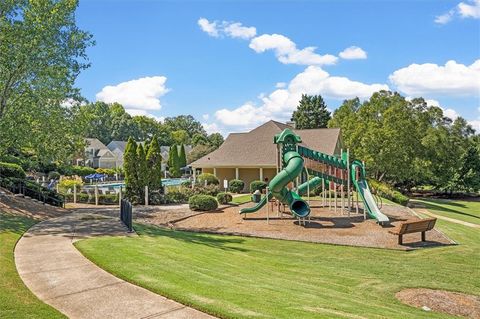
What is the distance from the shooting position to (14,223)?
15.8 metres

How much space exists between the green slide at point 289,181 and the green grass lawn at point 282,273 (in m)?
4.46

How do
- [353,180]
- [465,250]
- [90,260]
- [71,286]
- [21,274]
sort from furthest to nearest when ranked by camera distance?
[353,180], [465,250], [90,260], [21,274], [71,286]

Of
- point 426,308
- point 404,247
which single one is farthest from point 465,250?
point 426,308

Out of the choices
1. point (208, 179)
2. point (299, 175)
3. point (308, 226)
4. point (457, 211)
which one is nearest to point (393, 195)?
point (457, 211)

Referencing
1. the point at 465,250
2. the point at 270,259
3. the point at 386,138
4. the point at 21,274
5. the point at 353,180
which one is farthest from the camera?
the point at 386,138

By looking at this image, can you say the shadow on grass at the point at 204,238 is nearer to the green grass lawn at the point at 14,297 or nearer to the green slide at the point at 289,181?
the green slide at the point at 289,181

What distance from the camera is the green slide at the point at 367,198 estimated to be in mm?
20116

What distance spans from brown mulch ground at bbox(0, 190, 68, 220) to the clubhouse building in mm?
21429

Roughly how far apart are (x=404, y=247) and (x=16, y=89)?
60.3ft

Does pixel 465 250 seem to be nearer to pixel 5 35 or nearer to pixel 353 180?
pixel 353 180

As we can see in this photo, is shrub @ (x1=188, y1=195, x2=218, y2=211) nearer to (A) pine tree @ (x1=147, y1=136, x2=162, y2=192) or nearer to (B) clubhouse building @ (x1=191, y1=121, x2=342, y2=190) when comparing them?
(A) pine tree @ (x1=147, y1=136, x2=162, y2=192)

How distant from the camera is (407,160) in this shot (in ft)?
126

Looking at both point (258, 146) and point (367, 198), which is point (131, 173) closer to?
point (258, 146)

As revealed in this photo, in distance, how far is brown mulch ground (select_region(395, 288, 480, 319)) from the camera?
8.79 meters
